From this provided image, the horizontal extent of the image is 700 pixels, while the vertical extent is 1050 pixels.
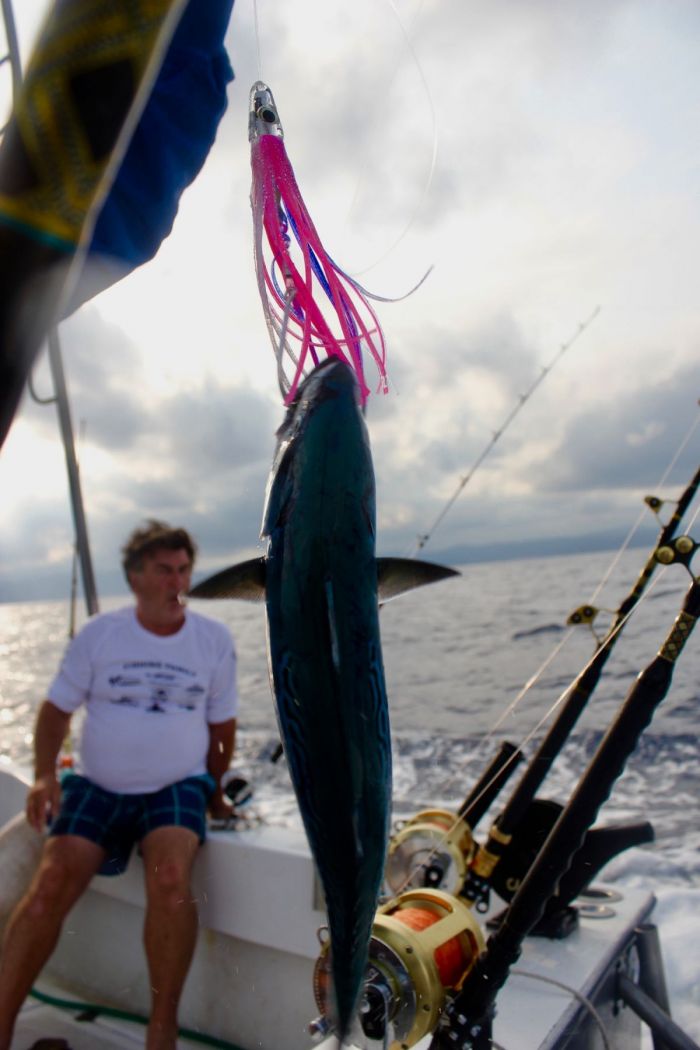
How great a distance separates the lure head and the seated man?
269 centimetres

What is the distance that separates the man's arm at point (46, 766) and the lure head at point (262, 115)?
3.36 meters

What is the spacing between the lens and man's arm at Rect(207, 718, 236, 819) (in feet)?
13.3

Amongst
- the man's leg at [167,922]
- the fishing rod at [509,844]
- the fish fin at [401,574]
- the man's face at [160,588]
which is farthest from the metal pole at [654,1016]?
the man's face at [160,588]

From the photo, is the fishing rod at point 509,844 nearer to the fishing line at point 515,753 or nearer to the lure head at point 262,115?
the fishing line at point 515,753

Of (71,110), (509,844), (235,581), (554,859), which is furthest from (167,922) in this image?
(71,110)

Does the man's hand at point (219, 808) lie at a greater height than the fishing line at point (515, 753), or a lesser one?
lesser

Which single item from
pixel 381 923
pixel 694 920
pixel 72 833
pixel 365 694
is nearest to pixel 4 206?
pixel 365 694

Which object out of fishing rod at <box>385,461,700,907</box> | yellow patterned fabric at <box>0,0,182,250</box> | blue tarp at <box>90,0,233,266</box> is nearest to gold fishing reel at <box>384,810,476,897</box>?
fishing rod at <box>385,461,700,907</box>

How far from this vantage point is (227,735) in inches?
162

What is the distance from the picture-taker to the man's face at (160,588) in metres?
3.97

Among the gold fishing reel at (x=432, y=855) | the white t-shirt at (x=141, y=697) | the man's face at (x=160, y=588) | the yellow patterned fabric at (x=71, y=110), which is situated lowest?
the gold fishing reel at (x=432, y=855)

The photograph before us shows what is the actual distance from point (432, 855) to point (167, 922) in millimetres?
1276

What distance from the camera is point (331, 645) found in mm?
1070

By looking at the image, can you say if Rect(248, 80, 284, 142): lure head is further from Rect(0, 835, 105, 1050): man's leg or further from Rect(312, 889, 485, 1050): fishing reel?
Rect(0, 835, 105, 1050): man's leg
